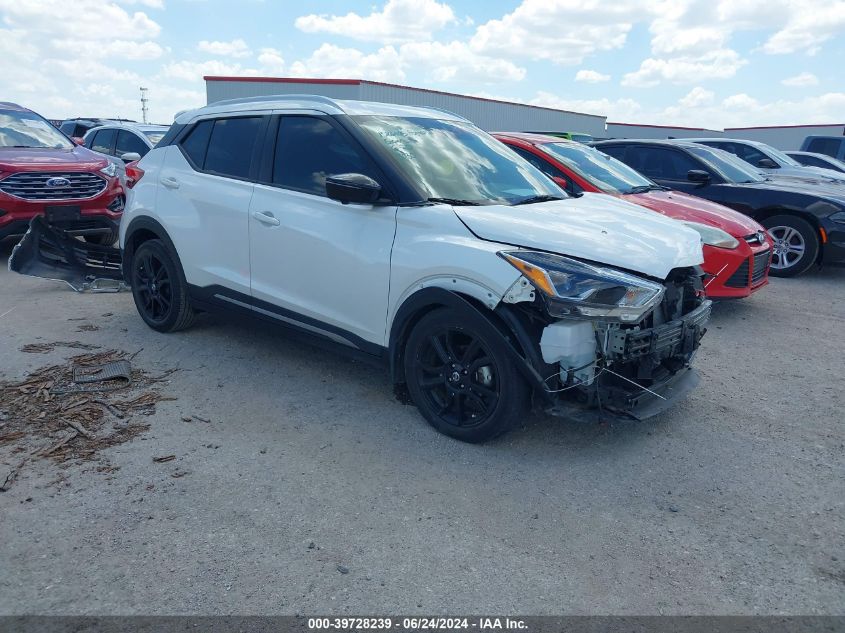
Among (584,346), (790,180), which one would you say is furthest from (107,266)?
(790,180)

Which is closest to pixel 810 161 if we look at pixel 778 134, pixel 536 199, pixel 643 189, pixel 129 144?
pixel 643 189

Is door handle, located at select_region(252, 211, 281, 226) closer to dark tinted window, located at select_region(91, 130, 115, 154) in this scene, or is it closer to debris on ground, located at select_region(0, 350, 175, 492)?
debris on ground, located at select_region(0, 350, 175, 492)

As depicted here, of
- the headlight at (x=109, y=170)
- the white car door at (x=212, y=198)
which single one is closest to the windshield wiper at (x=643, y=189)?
the white car door at (x=212, y=198)

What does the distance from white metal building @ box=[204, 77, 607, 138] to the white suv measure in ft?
57.7

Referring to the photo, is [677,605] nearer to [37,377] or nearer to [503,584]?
[503,584]

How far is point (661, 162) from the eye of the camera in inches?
375

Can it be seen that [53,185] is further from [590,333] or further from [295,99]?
[590,333]

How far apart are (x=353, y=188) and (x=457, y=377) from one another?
1226mm

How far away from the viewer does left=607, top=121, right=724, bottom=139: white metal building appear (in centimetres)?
4025

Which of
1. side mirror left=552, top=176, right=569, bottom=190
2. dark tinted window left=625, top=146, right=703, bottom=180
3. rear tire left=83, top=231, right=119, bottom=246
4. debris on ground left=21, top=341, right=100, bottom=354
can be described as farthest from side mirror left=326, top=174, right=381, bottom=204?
dark tinted window left=625, top=146, right=703, bottom=180

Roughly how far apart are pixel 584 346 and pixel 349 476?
1392 mm

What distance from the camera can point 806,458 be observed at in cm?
394

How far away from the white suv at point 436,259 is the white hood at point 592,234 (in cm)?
1

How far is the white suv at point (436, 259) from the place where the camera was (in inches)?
140
